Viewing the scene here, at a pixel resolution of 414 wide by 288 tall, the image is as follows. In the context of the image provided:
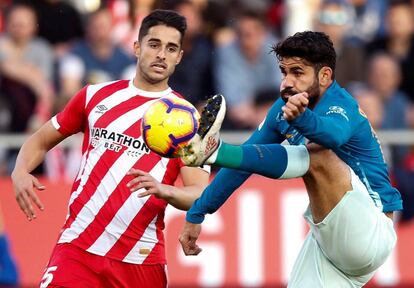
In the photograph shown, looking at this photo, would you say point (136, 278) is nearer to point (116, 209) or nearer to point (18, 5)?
point (116, 209)

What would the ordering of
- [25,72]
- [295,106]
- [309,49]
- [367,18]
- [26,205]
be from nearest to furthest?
[295,106] → [309,49] → [26,205] → [25,72] → [367,18]

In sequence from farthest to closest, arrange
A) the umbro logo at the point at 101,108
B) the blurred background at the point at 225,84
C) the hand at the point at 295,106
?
the blurred background at the point at 225,84
the umbro logo at the point at 101,108
the hand at the point at 295,106

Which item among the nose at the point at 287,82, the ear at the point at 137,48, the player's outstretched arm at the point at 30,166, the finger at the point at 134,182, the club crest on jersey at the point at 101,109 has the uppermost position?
the nose at the point at 287,82

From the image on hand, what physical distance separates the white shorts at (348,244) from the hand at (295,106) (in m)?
0.80

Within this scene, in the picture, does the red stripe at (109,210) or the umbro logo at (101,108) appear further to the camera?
the umbro logo at (101,108)

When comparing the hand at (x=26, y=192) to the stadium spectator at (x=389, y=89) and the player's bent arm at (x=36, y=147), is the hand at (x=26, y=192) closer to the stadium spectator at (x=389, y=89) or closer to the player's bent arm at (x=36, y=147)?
the player's bent arm at (x=36, y=147)

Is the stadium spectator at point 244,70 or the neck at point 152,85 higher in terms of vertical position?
the neck at point 152,85

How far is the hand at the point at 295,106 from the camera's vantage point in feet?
20.8

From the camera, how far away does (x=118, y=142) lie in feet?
25.4

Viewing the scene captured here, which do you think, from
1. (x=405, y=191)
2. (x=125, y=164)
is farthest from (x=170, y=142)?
(x=405, y=191)

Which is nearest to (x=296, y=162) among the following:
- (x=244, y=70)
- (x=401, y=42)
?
(x=244, y=70)

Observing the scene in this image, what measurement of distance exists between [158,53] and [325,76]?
1309 mm

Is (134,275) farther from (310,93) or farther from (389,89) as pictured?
(389,89)

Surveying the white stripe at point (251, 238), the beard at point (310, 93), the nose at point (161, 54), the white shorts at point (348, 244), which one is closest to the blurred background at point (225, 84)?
the white stripe at point (251, 238)
